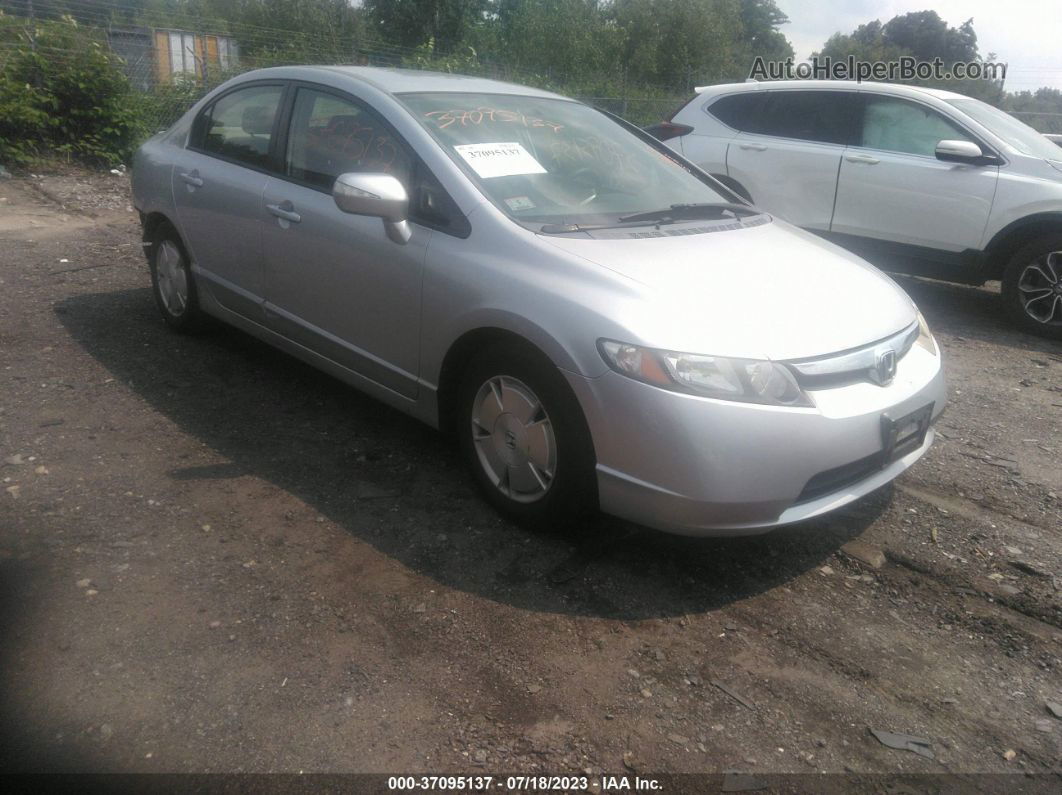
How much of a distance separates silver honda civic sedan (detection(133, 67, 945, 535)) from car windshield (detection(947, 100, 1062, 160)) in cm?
357

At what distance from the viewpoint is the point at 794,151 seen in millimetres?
7664

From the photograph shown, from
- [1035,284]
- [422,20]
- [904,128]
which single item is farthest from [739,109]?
[422,20]

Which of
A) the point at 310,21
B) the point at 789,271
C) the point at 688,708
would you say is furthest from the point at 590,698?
the point at 310,21

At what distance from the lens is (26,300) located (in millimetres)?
6246

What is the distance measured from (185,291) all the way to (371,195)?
2323mm

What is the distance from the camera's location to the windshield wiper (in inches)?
153

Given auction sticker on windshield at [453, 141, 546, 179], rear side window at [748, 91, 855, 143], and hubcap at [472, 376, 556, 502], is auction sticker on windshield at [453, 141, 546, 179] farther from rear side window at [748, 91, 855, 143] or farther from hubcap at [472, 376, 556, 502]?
rear side window at [748, 91, 855, 143]

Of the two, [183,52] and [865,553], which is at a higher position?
[183,52]

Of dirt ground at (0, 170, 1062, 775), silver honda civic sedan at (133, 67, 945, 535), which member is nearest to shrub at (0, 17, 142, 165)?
silver honda civic sedan at (133, 67, 945, 535)

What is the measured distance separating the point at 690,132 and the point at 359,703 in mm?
6859

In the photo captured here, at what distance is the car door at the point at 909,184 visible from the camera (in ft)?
22.3

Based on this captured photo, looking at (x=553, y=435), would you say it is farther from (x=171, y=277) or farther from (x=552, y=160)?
(x=171, y=277)

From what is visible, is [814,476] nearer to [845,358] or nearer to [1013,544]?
[845,358]

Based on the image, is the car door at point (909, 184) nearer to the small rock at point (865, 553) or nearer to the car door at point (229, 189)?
the small rock at point (865, 553)
